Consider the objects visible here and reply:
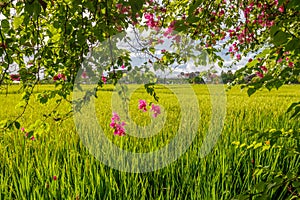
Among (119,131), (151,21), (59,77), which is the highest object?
(151,21)

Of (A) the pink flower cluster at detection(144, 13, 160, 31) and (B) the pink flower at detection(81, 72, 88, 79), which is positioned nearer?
(B) the pink flower at detection(81, 72, 88, 79)

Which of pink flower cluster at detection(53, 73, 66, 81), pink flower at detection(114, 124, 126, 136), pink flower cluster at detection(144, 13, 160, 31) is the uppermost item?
pink flower cluster at detection(144, 13, 160, 31)

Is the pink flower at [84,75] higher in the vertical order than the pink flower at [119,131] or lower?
higher

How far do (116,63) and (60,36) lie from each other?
0.34 metres

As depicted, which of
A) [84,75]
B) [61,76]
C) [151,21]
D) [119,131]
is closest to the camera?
[84,75]

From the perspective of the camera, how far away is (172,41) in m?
2.32

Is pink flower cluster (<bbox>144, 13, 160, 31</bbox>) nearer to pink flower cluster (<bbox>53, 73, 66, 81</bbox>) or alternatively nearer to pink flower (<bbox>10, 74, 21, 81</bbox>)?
pink flower cluster (<bbox>53, 73, 66, 81</bbox>)

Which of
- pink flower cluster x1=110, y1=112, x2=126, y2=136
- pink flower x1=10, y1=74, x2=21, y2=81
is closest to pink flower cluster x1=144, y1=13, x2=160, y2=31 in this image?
pink flower cluster x1=110, y1=112, x2=126, y2=136

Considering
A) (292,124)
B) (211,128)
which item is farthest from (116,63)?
(292,124)

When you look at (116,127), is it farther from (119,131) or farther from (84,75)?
(84,75)

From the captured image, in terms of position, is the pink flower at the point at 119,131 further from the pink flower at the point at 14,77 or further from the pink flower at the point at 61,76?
the pink flower at the point at 14,77

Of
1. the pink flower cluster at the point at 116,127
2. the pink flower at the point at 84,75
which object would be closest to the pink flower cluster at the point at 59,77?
the pink flower at the point at 84,75

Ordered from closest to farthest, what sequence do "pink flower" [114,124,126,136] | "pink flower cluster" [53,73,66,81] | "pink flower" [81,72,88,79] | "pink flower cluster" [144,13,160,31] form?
1. "pink flower" [81,72,88,79]
2. "pink flower cluster" [53,73,66,81]
3. "pink flower" [114,124,126,136]
4. "pink flower cluster" [144,13,160,31]

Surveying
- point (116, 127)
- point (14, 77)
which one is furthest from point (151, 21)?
point (14, 77)
